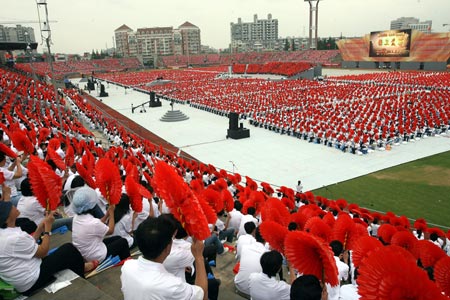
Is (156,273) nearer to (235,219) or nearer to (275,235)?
(275,235)

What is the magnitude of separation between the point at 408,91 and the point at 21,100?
35166 mm

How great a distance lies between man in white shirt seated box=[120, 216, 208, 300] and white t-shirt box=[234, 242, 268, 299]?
1.67m

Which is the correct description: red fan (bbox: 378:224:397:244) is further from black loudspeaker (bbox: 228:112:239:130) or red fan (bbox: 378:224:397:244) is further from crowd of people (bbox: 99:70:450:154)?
black loudspeaker (bbox: 228:112:239:130)

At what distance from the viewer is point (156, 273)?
234 cm

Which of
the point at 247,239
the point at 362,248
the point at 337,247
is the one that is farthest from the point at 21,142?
the point at 362,248

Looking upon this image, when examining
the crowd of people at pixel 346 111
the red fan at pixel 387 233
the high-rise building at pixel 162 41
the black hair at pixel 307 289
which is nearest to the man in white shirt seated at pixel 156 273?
the black hair at pixel 307 289

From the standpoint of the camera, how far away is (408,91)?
1337 inches

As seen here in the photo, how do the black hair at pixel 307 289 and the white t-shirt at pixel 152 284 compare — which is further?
the black hair at pixel 307 289

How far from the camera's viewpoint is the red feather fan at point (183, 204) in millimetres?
2350

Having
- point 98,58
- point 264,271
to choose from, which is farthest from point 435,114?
point 98,58

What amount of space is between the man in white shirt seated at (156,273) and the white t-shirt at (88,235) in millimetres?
1568

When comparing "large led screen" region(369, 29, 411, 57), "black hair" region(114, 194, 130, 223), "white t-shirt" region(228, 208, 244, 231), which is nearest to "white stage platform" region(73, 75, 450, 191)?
"white t-shirt" region(228, 208, 244, 231)

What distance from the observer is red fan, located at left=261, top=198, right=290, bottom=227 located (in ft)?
17.5

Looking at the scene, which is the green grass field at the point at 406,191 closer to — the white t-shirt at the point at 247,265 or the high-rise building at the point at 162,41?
the white t-shirt at the point at 247,265
